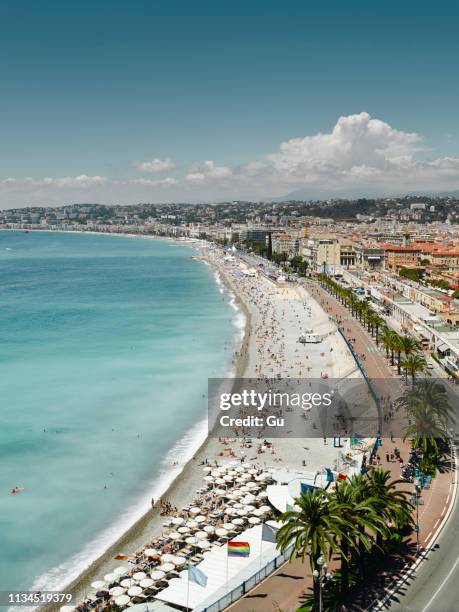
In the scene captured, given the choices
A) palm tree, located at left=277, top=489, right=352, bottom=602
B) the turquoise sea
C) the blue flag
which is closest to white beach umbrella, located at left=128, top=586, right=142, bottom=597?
the blue flag

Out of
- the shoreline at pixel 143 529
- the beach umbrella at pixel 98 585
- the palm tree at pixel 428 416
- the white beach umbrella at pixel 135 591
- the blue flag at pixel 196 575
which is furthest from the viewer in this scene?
the palm tree at pixel 428 416

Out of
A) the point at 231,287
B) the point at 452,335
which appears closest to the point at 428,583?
the point at 452,335

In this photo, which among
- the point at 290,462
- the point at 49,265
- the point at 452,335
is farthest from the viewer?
the point at 49,265

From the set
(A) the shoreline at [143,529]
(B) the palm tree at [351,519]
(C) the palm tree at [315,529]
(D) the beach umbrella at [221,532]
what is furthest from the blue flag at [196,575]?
(D) the beach umbrella at [221,532]

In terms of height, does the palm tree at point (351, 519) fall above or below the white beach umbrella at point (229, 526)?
above

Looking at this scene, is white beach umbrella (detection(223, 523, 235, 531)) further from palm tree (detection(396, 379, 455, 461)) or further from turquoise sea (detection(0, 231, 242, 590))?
palm tree (detection(396, 379, 455, 461))

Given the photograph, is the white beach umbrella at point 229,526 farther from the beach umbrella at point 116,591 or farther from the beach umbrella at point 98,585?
the beach umbrella at point 98,585

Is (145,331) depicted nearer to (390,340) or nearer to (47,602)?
(390,340)
